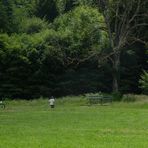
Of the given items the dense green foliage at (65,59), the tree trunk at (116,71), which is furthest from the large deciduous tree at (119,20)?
the dense green foliage at (65,59)

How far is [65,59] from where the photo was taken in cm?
5422

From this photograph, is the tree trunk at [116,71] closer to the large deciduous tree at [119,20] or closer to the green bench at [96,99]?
the large deciduous tree at [119,20]

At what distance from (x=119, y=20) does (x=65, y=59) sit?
674 cm

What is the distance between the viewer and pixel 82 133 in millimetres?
19172

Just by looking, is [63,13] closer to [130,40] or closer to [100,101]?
[130,40]

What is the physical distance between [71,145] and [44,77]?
38509 mm

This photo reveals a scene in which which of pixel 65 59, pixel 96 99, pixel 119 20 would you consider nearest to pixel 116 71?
pixel 119 20

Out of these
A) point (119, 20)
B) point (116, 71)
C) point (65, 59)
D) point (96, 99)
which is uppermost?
point (119, 20)

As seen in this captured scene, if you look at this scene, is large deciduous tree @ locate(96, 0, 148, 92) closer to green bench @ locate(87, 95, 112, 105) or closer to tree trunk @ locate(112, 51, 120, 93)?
tree trunk @ locate(112, 51, 120, 93)

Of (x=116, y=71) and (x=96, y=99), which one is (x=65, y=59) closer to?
(x=116, y=71)

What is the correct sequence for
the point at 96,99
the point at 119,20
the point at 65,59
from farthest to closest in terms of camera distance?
1. the point at 119,20
2. the point at 65,59
3. the point at 96,99

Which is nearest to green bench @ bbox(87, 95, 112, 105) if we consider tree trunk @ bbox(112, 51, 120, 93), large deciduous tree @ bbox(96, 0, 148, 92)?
large deciduous tree @ bbox(96, 0, 148, 92)

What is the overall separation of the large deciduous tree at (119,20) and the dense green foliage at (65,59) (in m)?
1.45

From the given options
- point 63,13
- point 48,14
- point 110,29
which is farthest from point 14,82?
point 48,14
